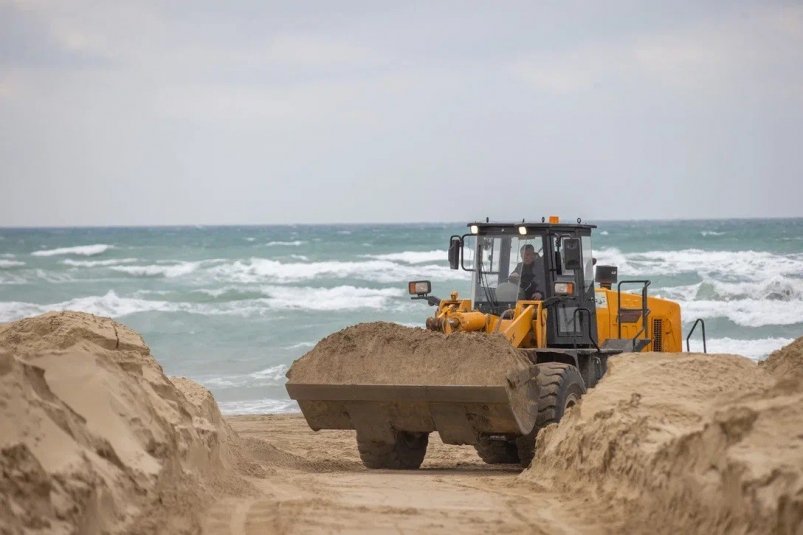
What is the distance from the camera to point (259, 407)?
1891 centimetres

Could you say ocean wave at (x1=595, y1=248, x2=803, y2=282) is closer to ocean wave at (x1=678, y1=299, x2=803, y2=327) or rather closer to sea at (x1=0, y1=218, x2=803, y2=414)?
sea at (x1=0, y1=218, x2=803, y2=414)

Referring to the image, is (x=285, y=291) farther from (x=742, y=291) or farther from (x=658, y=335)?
(x=658, y=335)

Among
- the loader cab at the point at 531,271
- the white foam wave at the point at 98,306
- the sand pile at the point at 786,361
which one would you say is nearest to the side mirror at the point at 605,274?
the loader cab at the point at 531,271

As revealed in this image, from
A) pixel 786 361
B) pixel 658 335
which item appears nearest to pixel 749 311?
pixel 658 335

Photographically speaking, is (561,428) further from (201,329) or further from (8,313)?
(8,313)

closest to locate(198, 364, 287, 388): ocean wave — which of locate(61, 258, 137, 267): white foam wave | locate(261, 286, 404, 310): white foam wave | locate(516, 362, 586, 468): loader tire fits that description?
locate(516, 362, 586, 468): loader tire

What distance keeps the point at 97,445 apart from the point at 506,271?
19.7ft

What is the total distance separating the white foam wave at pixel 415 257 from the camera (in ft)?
167

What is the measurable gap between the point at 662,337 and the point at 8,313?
24.7 m

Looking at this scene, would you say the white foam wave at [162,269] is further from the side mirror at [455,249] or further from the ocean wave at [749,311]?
the side mirror at [455,249]

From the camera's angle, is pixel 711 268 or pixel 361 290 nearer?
pixel 361 290

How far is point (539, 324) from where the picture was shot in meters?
12.1

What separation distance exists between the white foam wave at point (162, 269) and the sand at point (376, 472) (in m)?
36.4

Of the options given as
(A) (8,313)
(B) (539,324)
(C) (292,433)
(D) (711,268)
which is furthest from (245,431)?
(D) (711,268)
